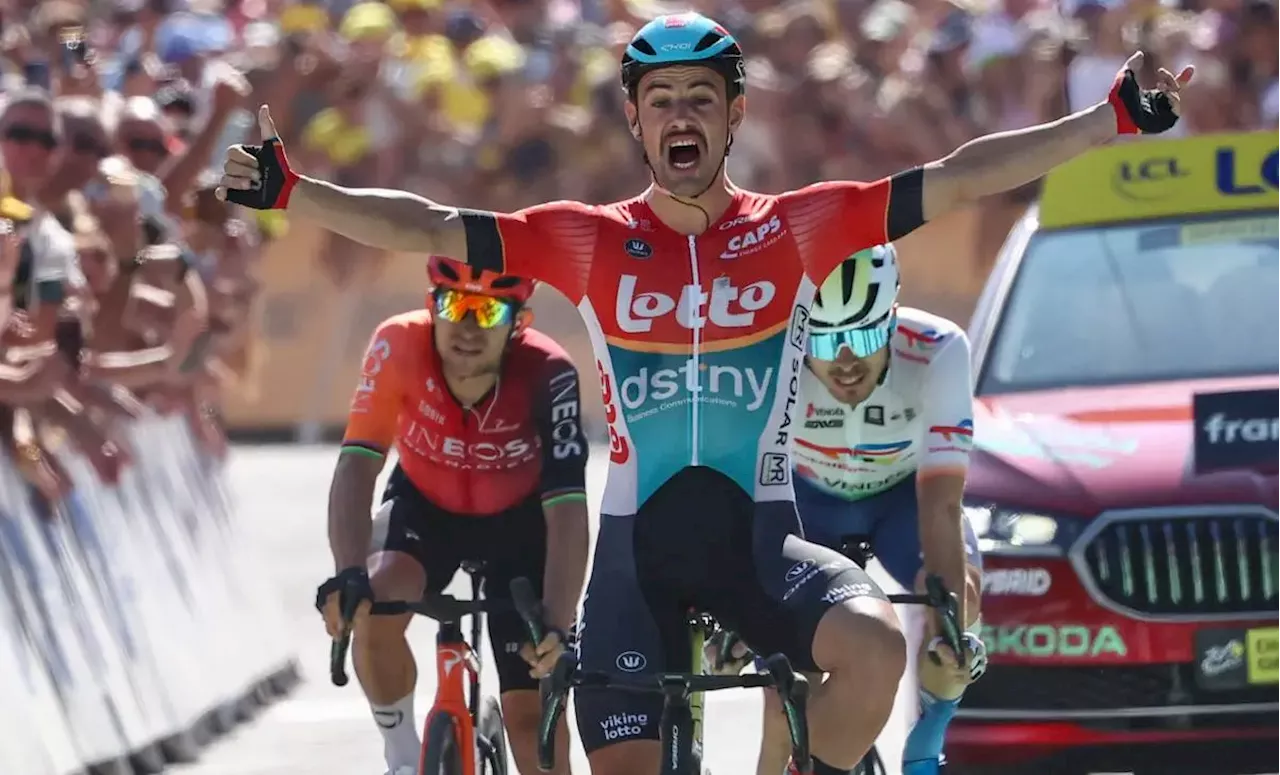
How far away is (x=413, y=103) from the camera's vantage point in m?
18.4

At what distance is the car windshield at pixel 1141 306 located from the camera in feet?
28.2

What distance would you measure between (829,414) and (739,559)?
72.6 inches

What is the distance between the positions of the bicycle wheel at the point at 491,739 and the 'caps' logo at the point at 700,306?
1.86 m

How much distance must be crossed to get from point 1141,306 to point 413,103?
10252 mm

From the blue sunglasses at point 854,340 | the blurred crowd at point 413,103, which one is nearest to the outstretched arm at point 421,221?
the blue sunglasses at point 854,340

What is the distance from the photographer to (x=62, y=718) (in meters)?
8.84

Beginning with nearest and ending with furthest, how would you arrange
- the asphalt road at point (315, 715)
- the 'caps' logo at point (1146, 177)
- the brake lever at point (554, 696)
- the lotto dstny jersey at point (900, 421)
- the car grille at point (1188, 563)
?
the brake lever at point (554, 696) < the lotto dstny jersey at point (900, 421) < the car grille at point (1188, 563) < the 'caps' logo at point (1146, 177) < the asphalt road at point (315, 715)

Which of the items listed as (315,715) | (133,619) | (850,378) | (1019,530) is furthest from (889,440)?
(315,715)

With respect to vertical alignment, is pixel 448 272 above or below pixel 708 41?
below

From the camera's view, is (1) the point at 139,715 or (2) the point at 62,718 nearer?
(2) the point at 62,718

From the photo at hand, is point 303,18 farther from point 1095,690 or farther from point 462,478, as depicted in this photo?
point 1095,690

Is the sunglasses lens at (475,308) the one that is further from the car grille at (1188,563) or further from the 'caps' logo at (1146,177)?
the 'caps' logo at (1146,177)


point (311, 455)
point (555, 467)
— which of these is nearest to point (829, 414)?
point (555, 467)

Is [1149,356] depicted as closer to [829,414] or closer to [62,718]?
[829,414]
